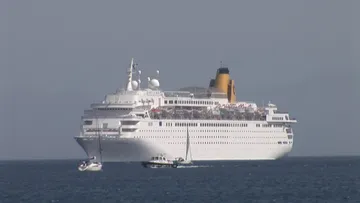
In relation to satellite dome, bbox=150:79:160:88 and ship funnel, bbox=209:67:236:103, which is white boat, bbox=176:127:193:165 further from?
ship funnel, bbox=209:67:236:103

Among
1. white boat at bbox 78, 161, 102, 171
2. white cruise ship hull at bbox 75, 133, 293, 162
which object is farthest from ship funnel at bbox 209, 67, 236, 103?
white boat at bbox 78, 161, 102, 171

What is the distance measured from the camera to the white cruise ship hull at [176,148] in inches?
4409

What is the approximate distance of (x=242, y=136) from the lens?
126375 mm

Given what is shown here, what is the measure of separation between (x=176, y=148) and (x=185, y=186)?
35.0 m

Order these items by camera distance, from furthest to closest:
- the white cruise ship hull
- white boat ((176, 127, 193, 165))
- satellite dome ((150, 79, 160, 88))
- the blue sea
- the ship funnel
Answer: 1. the ship funnel
2. satellite dome ((150, 79, 160, 88))
3. white boat ((176, 127, 193, 165))
4. the white cruise ship hull
5. the blue sea

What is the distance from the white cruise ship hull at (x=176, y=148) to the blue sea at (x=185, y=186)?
4.31 meters

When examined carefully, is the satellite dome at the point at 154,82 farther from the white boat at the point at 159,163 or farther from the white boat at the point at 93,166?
the white boat at the point at 93,166

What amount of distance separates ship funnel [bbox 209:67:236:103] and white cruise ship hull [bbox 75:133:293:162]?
779cm

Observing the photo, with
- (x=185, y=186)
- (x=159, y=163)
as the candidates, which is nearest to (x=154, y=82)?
(x=159, y=163)

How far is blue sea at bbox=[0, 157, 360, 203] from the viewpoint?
7081 centimetres

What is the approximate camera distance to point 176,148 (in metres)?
117

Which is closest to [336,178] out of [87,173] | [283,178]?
[283,178]

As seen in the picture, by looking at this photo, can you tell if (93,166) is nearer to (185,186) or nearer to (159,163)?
(159,163)

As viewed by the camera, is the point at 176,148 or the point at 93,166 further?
the point at 176,148
